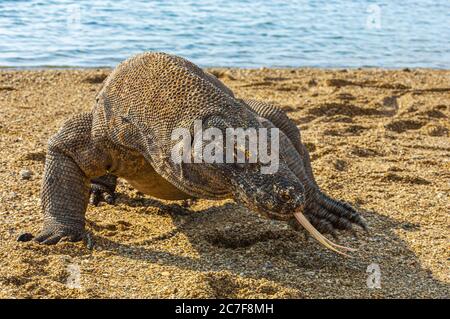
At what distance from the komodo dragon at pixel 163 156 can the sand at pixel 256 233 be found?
0.24 m

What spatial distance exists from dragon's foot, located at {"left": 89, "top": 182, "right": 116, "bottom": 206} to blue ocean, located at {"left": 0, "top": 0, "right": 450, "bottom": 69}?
6736 mm

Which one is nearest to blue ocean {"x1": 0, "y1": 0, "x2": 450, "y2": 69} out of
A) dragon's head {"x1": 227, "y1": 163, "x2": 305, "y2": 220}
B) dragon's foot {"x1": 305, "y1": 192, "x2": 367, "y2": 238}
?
dragon's foot {"x1": 305, "y1": 192, "x2": 367, "y2": 238}

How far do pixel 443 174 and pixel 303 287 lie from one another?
9.83 ft

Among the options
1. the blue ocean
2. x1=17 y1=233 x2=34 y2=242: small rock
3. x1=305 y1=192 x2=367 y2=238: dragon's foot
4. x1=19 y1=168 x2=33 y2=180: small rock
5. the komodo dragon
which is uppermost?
the komodo dragon

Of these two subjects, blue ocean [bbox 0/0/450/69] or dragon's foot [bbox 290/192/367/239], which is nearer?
dragon's foot [bbox 290/192/367/239]

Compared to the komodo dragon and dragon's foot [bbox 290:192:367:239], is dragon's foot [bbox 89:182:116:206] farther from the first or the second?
dragon's foot [bbox 290:192:367:239]

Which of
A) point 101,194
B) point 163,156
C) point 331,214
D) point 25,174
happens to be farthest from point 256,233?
point 25,174

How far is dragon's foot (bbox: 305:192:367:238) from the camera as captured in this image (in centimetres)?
476

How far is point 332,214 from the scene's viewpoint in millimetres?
4879

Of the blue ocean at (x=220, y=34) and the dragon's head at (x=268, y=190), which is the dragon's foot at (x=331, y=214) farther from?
the blue ocean at (x=220, y=34)

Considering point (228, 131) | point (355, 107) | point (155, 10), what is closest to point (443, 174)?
point (355, 107)

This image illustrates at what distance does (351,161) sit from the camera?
22.5 ft

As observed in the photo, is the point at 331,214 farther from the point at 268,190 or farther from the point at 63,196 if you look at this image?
the point at 63,196

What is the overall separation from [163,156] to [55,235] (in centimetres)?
98
